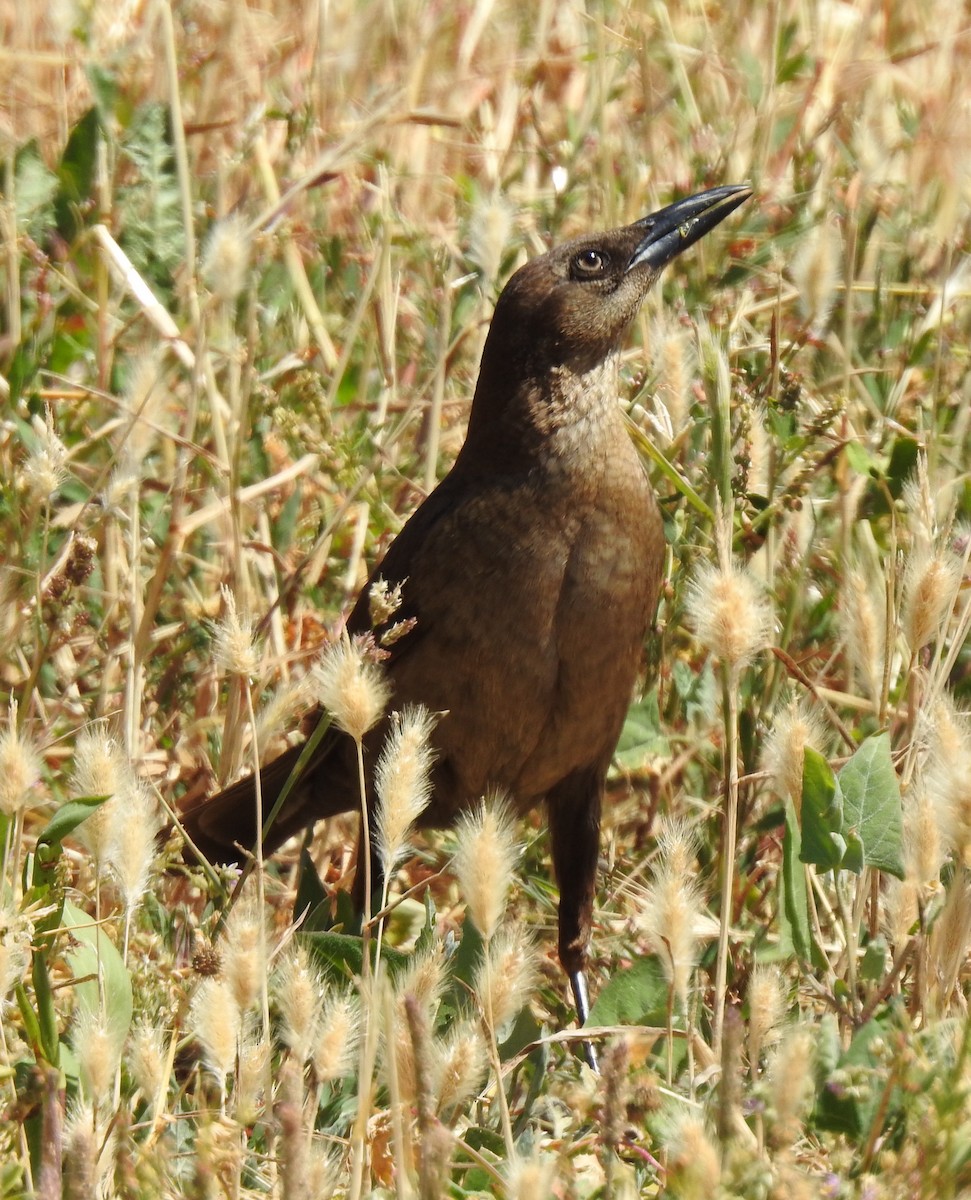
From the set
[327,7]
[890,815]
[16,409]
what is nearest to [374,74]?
[327,7]

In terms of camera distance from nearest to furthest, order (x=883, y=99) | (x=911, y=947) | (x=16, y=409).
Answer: (x=911, y=947) → (x=16, y=409) → (x=883, y=99)

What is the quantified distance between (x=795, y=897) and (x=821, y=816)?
172mm

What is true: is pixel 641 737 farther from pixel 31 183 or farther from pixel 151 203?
pixel 31 183

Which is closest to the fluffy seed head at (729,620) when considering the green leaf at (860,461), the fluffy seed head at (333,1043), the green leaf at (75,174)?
the fluffy seed head at (333,1043)

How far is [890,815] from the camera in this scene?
9.29 feet

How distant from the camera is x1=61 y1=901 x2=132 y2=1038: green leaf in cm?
257

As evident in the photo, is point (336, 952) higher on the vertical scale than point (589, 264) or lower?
lower

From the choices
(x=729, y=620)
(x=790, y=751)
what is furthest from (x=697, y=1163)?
(x=790, y=751)

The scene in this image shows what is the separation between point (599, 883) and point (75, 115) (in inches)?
130

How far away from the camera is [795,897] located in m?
2.86

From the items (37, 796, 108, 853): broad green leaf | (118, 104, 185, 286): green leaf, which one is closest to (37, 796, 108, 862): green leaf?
(37, 796, 108, 853): broad green leaf

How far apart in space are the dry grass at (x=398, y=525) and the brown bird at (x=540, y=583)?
12 cm

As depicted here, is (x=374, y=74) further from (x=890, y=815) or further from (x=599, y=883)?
(x=890, y=815)

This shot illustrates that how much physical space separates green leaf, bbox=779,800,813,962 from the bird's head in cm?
136
